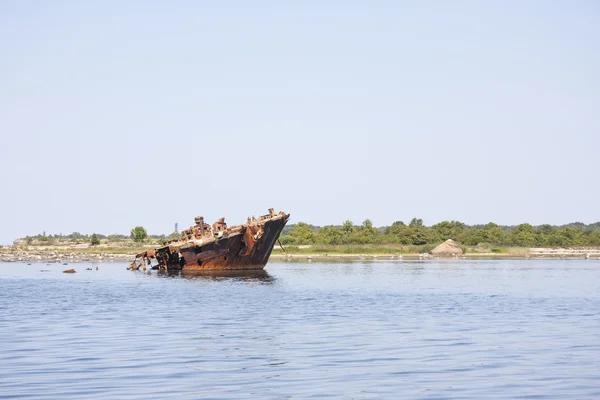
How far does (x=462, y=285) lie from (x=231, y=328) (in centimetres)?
3133

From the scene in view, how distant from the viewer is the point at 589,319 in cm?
3675

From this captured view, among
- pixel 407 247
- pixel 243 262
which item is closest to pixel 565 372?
pixel 243 262

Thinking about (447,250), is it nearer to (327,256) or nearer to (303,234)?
(327,256)

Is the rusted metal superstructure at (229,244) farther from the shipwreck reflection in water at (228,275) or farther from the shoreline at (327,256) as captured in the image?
the shoreline at (327,256)

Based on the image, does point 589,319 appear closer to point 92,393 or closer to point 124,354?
point 124,354

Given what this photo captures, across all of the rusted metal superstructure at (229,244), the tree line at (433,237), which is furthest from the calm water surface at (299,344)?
the tree line at (433,237)

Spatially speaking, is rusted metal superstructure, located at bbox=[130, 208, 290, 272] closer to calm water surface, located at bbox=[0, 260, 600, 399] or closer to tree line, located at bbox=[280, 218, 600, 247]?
calm water surface, located at bbox=[0, 260, 600, 399]

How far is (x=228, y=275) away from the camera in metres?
73.1

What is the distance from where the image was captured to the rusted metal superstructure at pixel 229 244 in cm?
7306

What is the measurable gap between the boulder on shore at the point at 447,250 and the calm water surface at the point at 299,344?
275ft

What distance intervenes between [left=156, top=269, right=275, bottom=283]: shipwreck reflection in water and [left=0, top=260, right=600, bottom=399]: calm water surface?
13.3 meters

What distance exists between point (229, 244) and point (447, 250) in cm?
7183

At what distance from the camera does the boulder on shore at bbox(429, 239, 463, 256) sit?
138125 mm

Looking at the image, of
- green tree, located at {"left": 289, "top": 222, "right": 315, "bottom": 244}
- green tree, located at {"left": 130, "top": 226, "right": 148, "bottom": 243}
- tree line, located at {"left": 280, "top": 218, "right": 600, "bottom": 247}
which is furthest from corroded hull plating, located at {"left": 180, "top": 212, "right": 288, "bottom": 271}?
green tree, located at {"left": 130, "top": 226, "right": 148, "bottom": 243}
